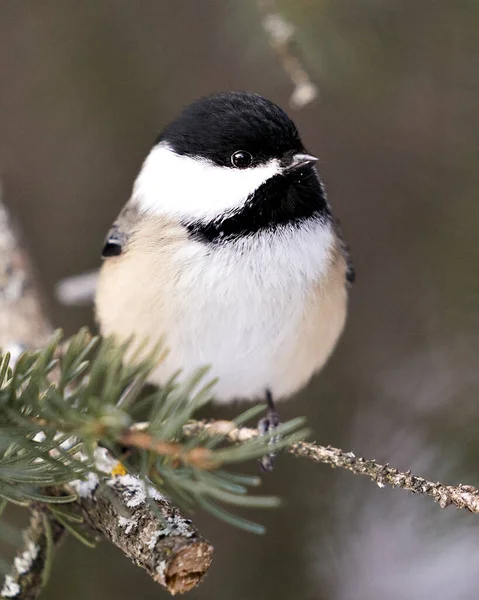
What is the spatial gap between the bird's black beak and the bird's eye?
0.23 ft

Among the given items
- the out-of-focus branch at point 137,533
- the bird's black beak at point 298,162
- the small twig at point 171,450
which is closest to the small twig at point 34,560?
the out-of-focus branch at point 137,533

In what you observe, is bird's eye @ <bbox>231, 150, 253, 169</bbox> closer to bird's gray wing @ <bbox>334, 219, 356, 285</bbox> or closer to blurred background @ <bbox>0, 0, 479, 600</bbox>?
blurred background @ <bbox>0, 0, 479, 600</bbox>

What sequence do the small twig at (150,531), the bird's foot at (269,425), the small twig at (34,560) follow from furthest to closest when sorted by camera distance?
the bird's foot at (269,425) < the small twig at (34,560) < the small twig at (150,531)

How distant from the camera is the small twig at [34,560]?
3.11 ft

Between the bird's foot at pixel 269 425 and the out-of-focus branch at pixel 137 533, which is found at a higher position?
the out-of-focus branch at pixel 137 533

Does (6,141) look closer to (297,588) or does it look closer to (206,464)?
(297,588)

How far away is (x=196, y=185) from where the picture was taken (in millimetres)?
1291

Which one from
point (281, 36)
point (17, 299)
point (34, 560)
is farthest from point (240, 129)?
point (34, 560)

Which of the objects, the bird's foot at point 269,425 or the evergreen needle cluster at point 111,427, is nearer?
the evergreen needle cluster at point 111,427

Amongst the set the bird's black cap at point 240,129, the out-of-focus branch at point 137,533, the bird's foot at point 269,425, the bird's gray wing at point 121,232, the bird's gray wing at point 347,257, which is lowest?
the bird's foot at point 269,425

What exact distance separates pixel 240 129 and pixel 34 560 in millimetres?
808

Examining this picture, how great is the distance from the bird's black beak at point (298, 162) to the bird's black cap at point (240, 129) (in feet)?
0.06

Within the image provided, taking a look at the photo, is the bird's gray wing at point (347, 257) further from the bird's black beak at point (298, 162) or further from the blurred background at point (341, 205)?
the bird's black beak at point (298, 162)

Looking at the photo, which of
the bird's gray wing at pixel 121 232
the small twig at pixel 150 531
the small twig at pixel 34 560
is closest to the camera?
the small twig at pixel 150 531
